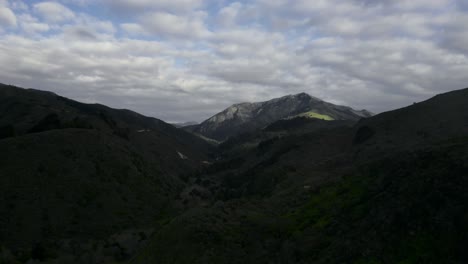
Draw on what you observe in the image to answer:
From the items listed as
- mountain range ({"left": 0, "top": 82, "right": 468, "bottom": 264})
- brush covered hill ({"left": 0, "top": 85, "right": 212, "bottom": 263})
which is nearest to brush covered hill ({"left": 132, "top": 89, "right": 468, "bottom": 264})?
mountain range ({"left": 0, "top": 82, "right": 468, "bottom": 264})

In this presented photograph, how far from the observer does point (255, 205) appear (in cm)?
2736

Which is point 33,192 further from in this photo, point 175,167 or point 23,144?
point 175,167

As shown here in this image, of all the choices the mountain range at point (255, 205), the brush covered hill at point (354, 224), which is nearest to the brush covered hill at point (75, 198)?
the mountain range at point (255, 205)

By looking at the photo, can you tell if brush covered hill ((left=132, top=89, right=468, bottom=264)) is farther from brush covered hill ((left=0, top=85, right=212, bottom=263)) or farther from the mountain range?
brush covered hill ((left=0, top=85, right=212, bottom=263))

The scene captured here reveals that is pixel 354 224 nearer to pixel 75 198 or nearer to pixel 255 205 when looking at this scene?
pixel 255 205

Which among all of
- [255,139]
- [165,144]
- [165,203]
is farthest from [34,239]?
[255,139]

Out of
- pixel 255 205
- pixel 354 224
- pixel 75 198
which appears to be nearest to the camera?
pixel 354 224

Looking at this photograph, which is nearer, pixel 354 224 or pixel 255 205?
pixel 354 224

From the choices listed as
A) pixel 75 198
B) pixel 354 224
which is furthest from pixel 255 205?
pixel 75 198

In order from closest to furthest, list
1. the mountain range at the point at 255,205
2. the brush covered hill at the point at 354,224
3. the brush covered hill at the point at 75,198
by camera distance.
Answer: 1. the brush covered hill at the point at 354,224
2. the mountain range at the point at 255,205
3. the brush covered hill at the point at 75,198

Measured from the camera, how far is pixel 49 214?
40.3 m

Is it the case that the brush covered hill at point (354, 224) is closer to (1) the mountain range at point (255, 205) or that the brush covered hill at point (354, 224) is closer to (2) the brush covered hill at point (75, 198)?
(1) the mountain range at point (255, 205)

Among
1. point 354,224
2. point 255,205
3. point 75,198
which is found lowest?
point 75,198

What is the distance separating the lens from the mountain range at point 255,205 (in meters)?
14.4
